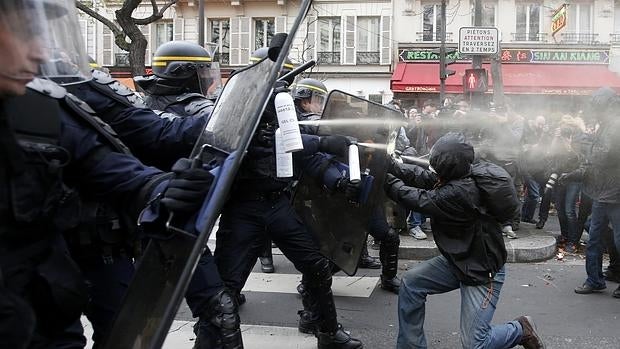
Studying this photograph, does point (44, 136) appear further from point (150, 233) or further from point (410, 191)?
point (410, 191)

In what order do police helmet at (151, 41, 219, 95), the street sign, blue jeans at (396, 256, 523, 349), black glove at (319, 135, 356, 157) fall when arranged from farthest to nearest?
1. the street sign
2. black glove at (319, 135, 356, 157)
3. police helmet at (151, 41, 219, 95)
4. blue jeans at (396, 256, 523, 349)

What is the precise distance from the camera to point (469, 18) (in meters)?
23.4

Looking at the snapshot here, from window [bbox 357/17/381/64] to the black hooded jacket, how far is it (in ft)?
69.2

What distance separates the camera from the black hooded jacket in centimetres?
343

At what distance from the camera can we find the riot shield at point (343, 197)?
168 inches

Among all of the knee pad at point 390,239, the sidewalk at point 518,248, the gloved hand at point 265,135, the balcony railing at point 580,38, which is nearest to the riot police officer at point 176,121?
the gloved hand at point 265,135

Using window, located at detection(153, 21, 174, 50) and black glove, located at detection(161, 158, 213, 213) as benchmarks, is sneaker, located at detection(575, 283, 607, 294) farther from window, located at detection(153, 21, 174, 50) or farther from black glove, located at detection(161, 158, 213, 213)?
window, located at detection(153, 21, 174, 50)

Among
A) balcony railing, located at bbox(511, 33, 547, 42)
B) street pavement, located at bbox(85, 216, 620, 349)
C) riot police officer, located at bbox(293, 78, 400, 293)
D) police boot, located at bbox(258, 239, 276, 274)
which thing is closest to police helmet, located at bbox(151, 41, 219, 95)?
riot police officer, located at bbox(293, 78, 400, 293)

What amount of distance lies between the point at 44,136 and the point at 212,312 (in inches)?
65.6

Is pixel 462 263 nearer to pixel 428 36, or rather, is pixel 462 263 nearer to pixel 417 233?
pixel 417 233

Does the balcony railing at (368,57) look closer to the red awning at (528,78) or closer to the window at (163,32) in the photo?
the red awning at (528,78)

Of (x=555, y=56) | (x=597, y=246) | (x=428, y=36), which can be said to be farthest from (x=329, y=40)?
(x=597, y=246)

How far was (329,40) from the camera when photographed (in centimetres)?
2448

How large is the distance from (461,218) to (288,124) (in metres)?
1.13
